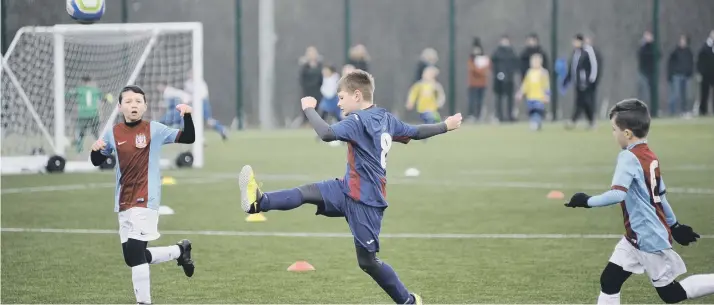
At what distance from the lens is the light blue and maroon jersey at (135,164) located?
8.64m

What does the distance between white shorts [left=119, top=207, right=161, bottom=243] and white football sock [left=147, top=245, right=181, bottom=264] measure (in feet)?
1.40

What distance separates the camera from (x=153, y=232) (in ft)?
28.3

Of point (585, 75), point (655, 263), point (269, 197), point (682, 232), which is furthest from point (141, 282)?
point (585, 75)

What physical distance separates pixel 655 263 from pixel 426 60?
81.4ft

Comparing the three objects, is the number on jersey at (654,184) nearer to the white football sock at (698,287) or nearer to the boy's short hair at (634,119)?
the boy's short hair at (634,119)

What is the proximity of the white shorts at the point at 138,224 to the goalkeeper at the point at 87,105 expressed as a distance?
1279 cm

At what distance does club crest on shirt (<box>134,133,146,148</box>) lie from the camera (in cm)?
868

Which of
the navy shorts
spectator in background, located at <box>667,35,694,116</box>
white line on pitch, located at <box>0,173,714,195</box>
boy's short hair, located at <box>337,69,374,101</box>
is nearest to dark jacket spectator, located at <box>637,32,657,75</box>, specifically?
spectator in background, located at <box>667,35,694,116</box>

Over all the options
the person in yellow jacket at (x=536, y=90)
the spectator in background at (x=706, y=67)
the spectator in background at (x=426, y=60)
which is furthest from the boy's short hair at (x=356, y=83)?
the spectator in background at (x=706, y=67)

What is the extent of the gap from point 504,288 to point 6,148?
12855 millimetres

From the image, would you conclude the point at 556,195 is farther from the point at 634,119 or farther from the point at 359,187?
the point at 634,119

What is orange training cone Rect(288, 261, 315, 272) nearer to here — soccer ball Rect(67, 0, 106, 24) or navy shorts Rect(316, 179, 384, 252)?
navy shorts Rect(316, 179, 384, 252)

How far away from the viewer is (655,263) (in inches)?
300

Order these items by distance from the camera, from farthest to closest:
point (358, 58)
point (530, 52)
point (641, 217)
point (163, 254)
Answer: point (530, 52) → point (358, 58) → point (163, 254) → point (641, 217)
